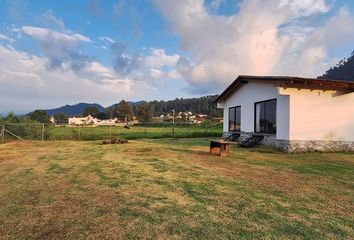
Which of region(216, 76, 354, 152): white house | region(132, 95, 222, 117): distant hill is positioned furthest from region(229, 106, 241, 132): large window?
region(132, 95, 222, 117): distant hill

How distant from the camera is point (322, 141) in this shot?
12766mm

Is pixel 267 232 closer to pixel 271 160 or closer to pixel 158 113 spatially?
pixel 271 160

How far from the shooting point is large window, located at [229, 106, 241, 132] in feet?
57.8

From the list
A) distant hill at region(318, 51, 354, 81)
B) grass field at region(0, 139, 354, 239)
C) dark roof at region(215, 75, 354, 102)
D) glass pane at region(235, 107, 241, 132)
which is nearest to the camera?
grass field at region(0, 139, 354, 239)

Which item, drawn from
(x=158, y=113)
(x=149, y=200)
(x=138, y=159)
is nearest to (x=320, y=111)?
(x=138, y=159)

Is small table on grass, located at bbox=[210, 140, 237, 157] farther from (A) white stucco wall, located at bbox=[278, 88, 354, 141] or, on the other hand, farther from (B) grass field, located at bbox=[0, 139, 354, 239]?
(A) white stucco wall, located at bbox=[278, 88, 354, 141]

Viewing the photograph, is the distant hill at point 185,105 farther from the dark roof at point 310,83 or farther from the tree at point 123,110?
the dark roof at point 310,83

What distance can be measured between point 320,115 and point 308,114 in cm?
60

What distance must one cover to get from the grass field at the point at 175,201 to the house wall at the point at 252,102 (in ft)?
13.7

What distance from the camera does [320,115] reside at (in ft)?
41.8

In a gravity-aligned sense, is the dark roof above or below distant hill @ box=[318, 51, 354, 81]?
below

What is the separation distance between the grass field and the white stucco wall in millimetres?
3903

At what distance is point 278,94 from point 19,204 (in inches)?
430

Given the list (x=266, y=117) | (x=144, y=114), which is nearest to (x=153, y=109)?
(x=144, y=114)
